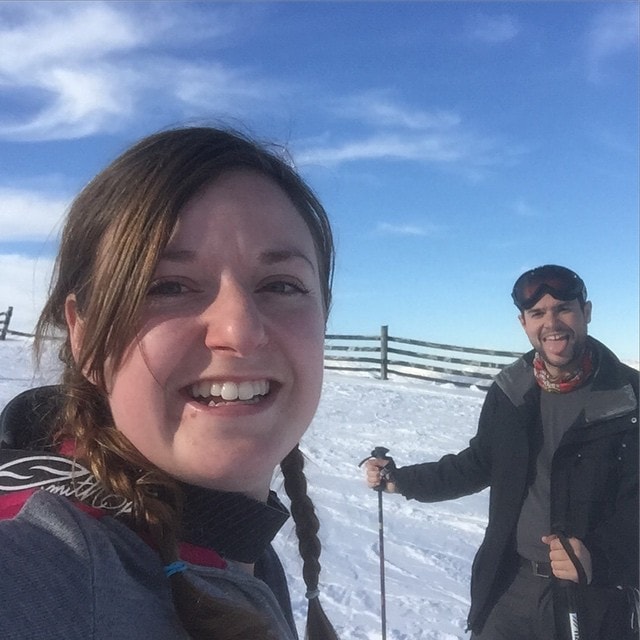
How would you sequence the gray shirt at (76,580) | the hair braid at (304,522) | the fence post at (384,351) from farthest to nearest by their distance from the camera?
the fence post at (384,351) < the hair braid at (304,522) < the gray shirt at (76,580)

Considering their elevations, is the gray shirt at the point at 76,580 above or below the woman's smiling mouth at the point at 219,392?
below

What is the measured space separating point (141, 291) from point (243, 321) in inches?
7.0

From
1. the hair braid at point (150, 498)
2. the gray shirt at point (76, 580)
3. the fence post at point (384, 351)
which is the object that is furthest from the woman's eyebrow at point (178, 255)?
the fence post at point (384, 351)

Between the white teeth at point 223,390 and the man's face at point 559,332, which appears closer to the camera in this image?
the white teeth at point 223,390

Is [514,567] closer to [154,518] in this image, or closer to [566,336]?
[566,336]

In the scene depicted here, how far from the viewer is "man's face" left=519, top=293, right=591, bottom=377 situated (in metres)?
2.88

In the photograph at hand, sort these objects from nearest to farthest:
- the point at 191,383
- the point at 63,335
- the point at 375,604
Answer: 1. the point at 191,383
2. the point at 63,335
3. the point at 375,604

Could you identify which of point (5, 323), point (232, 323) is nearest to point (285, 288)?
point (232, 323)

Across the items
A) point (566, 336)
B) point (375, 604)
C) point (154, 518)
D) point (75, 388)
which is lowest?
point (375, 604)

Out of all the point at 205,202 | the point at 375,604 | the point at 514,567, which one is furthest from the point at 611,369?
the point at 205,202


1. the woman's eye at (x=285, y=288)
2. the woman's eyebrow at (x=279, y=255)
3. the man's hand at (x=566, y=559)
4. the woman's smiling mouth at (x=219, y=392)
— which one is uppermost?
the woman's eyebrow at (x=279, y=255)

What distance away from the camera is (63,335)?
135 centimetres

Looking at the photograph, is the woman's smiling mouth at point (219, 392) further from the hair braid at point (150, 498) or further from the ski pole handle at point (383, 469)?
the ski pole handle at point (383, 469)

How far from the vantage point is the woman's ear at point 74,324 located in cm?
116
